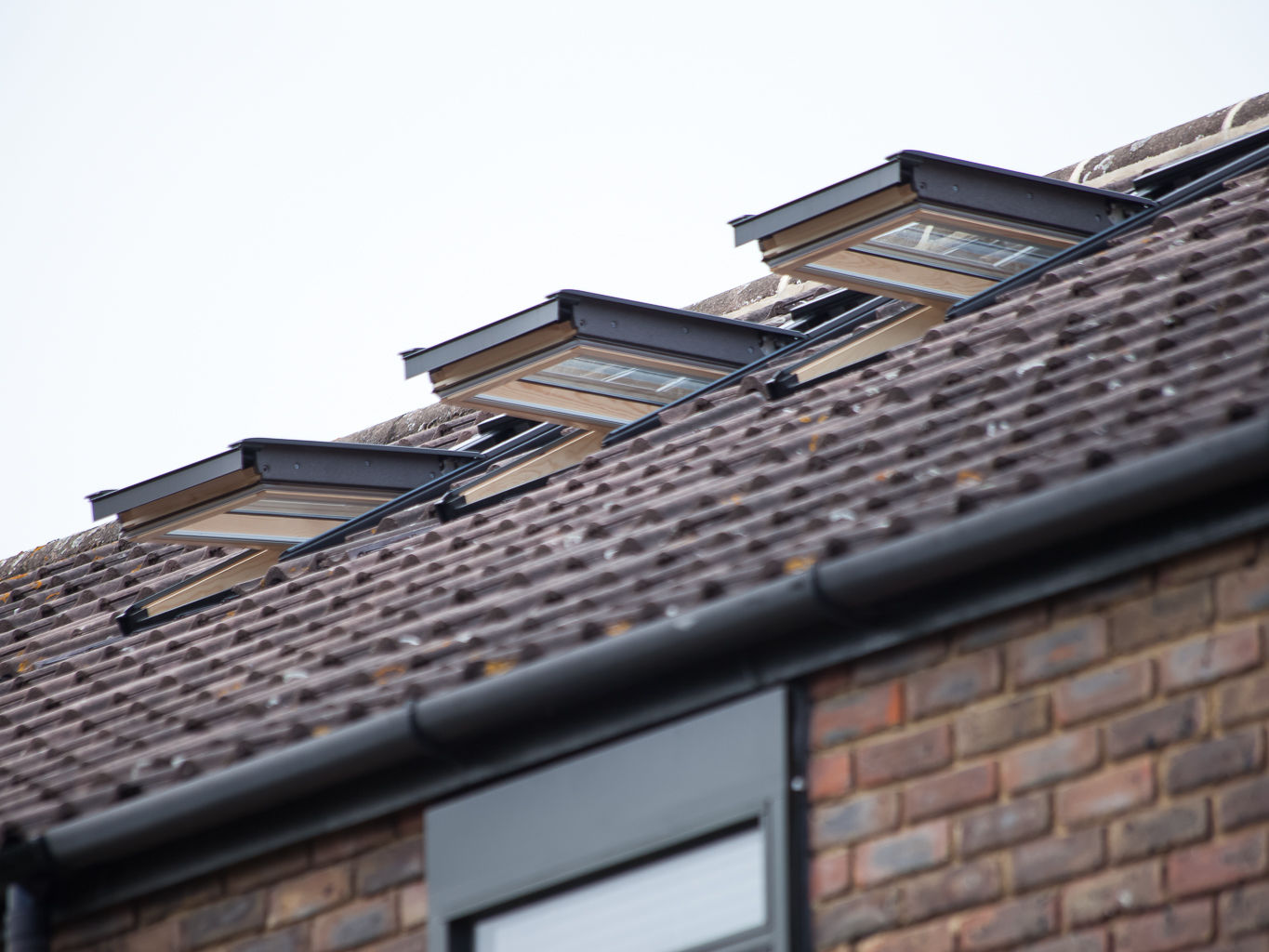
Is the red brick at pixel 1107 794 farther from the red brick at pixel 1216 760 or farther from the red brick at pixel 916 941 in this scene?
the red brick at pixel 916 941

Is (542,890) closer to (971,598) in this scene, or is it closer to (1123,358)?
(971,598)

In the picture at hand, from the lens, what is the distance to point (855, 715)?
4.43 meters

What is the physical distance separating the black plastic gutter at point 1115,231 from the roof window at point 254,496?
93.4 inches

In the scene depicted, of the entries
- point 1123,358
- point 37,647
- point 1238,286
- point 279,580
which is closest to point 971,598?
point 1123,358

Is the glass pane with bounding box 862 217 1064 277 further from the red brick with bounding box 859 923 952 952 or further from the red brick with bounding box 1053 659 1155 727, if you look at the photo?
the red brick with bounding box 859 923 952 952

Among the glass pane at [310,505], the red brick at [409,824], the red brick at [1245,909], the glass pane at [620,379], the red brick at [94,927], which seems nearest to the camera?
the red brick at [1245,909]

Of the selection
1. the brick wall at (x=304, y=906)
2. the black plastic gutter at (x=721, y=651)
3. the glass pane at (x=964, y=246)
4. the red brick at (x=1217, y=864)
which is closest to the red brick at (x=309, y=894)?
the brick wall at (x=304, y=906)

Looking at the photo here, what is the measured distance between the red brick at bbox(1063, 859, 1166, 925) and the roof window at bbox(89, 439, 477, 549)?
12.8 ft

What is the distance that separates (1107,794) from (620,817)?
3.89 feet

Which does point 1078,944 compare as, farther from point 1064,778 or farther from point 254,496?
point 254,496

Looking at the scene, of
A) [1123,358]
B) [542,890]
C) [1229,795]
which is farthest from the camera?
[1123,358]

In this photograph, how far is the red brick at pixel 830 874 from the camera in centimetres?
430

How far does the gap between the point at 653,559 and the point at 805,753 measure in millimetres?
930

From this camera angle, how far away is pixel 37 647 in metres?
7.95
